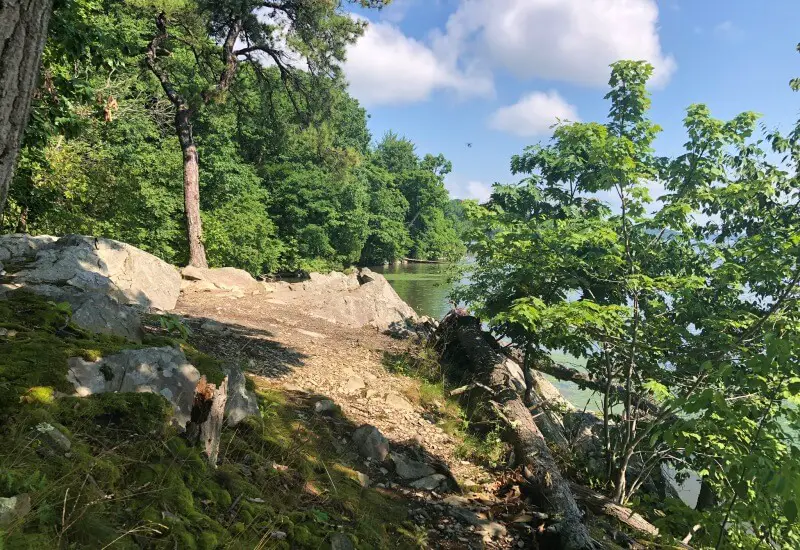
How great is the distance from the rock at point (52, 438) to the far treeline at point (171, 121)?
2.01 m

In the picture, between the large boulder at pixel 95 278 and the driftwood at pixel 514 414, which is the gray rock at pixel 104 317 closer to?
the large boulder at pixel 95 278

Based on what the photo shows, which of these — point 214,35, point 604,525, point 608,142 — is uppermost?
point 214,35

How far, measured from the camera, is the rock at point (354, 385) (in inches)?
254

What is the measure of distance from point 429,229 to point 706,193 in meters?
57.8

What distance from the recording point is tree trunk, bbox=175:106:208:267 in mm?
13469

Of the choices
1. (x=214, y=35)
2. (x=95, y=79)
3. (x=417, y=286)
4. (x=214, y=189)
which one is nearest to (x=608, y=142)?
(x=214, y=35)

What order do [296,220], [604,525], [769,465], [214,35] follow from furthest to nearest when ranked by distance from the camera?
[296,220], [214,35], [604,525], [769,465]

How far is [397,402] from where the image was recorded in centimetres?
638

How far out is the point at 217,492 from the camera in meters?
2.47

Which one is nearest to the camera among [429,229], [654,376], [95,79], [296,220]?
[654,376]

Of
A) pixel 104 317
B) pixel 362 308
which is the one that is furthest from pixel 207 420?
pixel 362 308

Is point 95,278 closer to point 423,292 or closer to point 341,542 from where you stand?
point 341,542

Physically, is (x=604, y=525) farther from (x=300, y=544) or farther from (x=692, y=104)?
(x=692, y=104)

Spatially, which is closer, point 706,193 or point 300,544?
point 300,544
